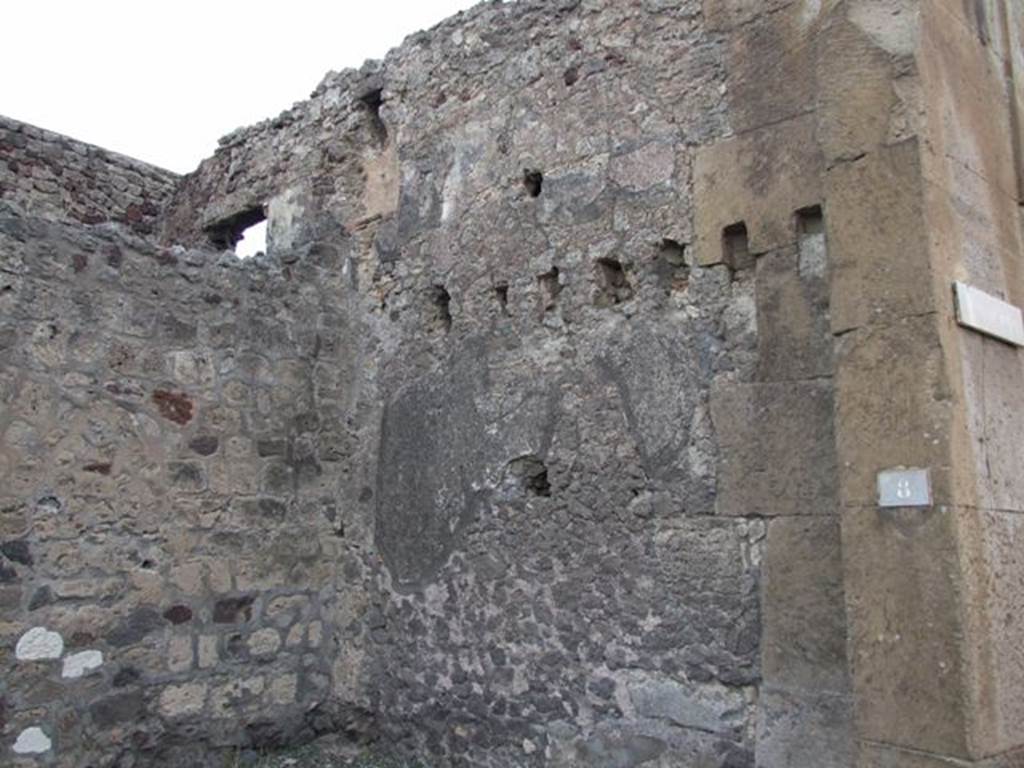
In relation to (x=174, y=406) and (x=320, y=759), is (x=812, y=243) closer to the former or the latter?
(x=174, y=406)

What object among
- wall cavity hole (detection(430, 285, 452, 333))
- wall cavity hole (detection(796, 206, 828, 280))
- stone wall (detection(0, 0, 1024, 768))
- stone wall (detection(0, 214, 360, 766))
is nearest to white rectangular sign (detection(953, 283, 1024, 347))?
stone wall (detection(0, 0, 1024, 768))

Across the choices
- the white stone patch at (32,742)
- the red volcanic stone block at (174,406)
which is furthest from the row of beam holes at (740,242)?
the white stone patch at (32,742)

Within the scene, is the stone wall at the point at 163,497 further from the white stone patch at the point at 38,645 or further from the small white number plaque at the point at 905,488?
the small white number plaque at the point at 905,488

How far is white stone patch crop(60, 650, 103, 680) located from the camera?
4.11 m

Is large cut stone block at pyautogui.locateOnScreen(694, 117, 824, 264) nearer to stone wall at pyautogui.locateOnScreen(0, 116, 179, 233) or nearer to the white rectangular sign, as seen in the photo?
the white rectangular sign

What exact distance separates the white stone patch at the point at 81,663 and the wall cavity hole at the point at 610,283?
2.65m

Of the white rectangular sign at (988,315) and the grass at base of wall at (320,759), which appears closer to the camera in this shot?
the white rectangular sign at (988,315)

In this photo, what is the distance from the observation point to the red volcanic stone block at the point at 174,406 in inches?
181

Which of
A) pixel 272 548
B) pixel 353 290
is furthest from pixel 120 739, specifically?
pixel 353 290

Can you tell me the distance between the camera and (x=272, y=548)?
495cm

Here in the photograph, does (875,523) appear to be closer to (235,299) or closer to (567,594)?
(567,594)

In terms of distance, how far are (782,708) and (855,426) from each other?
1.04 meters

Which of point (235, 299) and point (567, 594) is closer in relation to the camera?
point (567, 594)

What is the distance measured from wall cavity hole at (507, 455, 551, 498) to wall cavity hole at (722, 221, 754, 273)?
1.21 m
